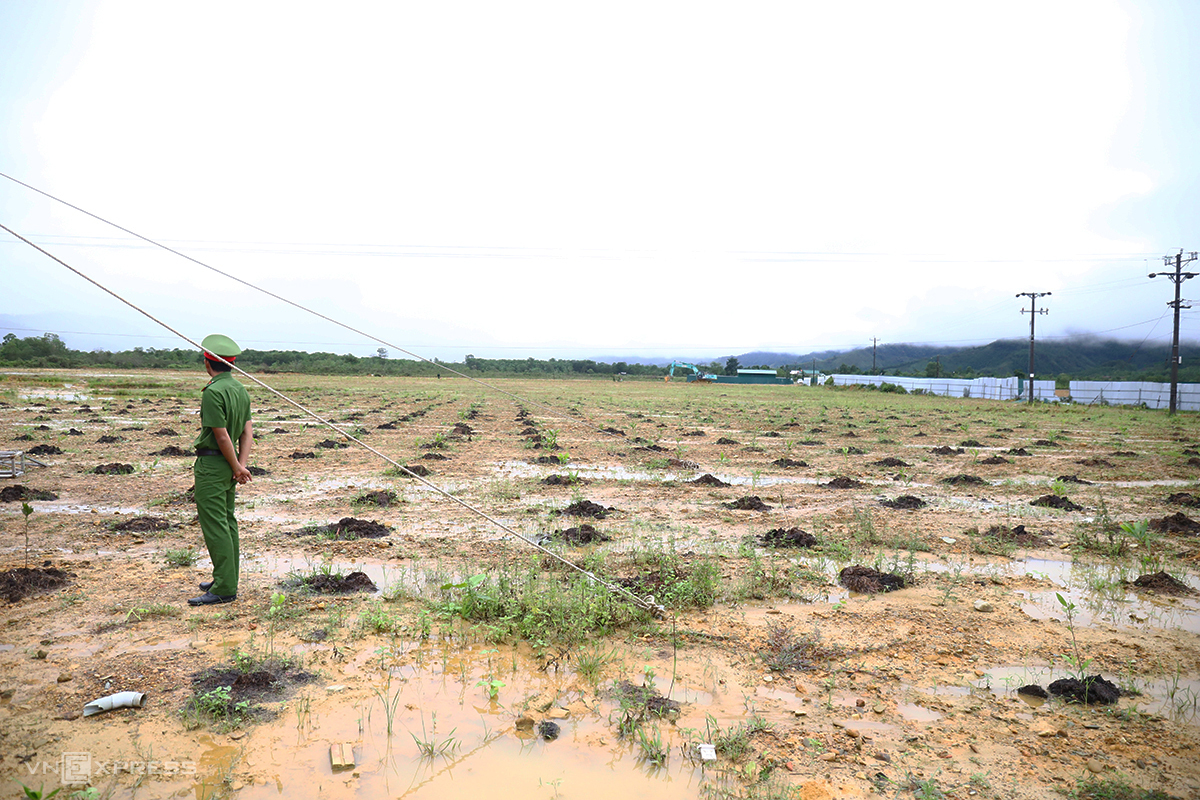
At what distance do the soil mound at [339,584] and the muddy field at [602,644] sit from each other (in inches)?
2.2

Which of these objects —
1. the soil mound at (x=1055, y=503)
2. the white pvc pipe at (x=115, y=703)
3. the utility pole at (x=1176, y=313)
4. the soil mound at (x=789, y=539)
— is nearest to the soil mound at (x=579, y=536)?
the soil mound at (x=789, y=539)

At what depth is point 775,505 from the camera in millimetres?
9766

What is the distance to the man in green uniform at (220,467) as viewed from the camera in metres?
4.99

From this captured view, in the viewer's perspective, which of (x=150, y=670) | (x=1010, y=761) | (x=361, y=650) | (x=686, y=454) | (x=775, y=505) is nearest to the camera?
(x=1010, y=761)

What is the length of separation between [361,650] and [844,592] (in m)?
4.27

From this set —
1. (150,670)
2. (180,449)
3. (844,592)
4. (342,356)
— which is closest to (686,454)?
(844,592)

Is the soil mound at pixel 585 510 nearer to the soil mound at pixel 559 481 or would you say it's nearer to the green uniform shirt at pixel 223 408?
the soil mound at pixel 559 481

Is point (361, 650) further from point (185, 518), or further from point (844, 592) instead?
point (185, 518)

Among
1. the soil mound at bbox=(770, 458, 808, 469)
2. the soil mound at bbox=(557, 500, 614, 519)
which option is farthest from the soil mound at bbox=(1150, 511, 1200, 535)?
the soil mound at bbox=(557, 500, 614, 519)

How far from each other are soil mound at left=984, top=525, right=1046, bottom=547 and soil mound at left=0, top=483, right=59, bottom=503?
12863mm

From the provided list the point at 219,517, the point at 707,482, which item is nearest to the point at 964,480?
the point at 707,482

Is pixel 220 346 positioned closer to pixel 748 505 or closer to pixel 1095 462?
pixel 748 505

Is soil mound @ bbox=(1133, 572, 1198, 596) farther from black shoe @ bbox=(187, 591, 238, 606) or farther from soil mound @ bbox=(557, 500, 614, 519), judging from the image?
black shoe @ bbox=(187, 591, 238, 606)

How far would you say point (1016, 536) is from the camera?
7.92 meters
